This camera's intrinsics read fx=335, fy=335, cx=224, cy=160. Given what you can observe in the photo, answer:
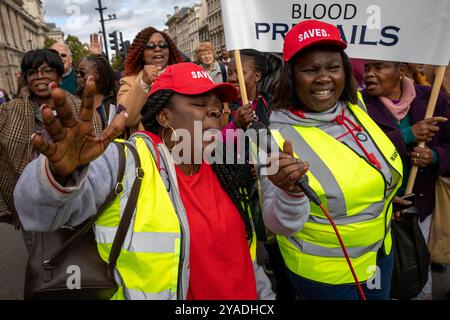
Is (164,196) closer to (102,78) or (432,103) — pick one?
(432,103)

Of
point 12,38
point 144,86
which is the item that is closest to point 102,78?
point 144,86

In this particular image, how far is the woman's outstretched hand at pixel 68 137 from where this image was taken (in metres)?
0.94

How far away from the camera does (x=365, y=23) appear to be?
2365mm

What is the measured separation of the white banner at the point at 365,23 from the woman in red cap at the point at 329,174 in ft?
2.20

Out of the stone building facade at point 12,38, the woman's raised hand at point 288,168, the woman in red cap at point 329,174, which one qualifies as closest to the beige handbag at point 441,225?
the woman in red cap at point 329,174

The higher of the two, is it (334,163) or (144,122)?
(144,122)

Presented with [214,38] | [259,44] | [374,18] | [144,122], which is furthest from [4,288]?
[214,38]

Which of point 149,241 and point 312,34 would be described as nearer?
point 149,241

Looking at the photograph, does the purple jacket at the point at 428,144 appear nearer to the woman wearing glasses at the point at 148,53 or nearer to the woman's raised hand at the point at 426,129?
the woman's raised hand at the point at 426,129

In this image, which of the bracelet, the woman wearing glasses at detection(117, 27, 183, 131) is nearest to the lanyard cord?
the bracelet

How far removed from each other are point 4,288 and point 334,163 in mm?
3725

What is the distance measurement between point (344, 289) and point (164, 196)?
3.50 ft
